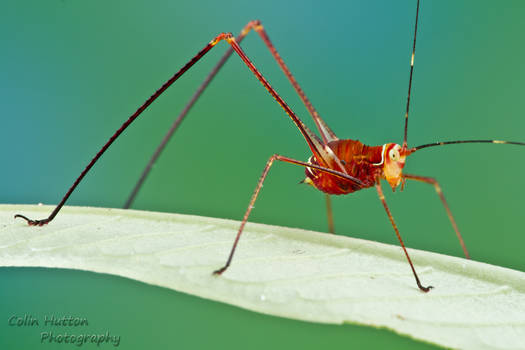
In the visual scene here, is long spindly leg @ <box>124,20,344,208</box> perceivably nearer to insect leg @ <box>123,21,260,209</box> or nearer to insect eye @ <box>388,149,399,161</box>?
insect leg @ <box>123,21,260,209</box>

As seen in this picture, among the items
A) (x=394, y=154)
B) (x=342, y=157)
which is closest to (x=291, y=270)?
(x=342, y=157)

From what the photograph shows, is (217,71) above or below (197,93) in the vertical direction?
above

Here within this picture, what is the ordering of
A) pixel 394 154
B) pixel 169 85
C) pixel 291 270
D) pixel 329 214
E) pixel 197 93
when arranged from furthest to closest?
pixel 329 214
pixel 394 154
pixel 197 93
pixel 169 85
pixel 291 270

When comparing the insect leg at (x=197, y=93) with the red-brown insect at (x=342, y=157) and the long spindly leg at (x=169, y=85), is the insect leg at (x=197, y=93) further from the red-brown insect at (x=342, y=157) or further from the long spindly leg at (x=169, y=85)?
the long spindly leg at (x=169, y=85)

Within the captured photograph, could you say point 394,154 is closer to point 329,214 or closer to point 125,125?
point 329,214

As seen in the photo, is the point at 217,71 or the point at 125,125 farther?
the point at 217,71

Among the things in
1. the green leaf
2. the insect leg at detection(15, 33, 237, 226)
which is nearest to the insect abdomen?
the green leaf

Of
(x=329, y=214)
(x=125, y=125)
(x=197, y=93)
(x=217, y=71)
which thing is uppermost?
(x=217, y=71)

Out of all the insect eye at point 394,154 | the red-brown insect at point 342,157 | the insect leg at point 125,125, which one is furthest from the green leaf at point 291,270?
the insect eye at point 394,154

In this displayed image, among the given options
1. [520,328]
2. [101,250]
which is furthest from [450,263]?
[101,250]
